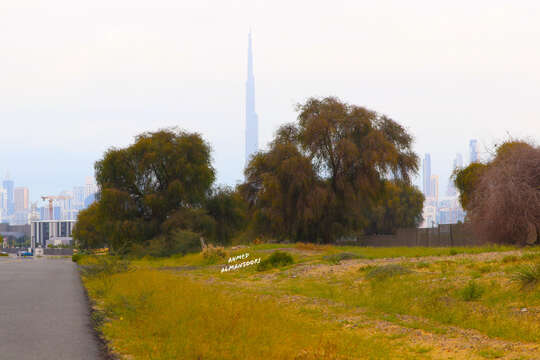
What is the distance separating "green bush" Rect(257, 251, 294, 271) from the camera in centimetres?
2572

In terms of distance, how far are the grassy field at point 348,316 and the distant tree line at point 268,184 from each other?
79.5 ft

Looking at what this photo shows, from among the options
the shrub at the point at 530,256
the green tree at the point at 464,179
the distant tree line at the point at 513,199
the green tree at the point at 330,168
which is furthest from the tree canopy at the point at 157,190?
the shrub at the point at 530,256

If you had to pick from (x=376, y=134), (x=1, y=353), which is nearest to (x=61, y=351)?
(x=1, y=353)

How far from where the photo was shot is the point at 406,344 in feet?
34.4

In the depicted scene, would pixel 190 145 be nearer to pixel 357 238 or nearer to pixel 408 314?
pixel 357 238

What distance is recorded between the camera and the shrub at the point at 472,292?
13.5 m

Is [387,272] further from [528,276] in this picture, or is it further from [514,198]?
[514,198]

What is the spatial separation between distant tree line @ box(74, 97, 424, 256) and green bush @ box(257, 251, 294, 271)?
17516mm

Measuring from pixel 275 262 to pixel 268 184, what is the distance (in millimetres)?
18863

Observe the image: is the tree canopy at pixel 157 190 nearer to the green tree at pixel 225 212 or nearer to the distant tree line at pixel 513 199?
the green tree at pixel 225 212

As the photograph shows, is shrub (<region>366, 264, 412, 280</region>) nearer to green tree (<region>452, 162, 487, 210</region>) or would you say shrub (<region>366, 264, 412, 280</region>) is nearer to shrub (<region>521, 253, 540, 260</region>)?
shrub (<region>521, 253, 540, 260</region>)

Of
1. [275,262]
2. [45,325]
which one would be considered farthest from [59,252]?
[45,325]

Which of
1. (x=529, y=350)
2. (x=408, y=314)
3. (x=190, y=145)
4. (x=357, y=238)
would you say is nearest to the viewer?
(x=529, y=350)

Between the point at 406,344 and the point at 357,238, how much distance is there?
44885 millimetres
